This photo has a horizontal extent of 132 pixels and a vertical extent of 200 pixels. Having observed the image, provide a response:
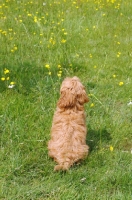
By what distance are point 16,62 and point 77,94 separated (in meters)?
1.87

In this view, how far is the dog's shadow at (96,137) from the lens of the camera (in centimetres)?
411

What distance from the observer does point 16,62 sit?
17.6 ft

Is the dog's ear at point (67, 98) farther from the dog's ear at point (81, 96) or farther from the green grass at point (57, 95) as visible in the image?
the green grass at point (57, 95)

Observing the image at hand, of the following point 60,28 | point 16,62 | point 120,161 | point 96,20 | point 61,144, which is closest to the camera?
point 61,144

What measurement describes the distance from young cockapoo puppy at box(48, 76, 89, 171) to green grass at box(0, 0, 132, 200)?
16 cm

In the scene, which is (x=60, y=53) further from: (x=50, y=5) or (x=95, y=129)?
(x=50, y=5)

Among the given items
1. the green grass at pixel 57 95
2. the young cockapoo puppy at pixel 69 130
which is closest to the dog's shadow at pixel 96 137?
the green grass at pixel 57 95

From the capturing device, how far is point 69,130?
365cm

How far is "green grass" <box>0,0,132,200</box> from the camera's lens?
3.45 metres

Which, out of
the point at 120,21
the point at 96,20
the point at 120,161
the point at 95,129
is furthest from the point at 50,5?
the point at 120,161

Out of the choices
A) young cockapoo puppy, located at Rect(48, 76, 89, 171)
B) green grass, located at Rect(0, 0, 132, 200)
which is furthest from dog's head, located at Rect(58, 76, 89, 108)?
green grass, located at Rect(0, 0, 132, 200)

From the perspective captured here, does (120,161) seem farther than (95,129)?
No

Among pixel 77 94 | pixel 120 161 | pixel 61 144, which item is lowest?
pixel 120 161

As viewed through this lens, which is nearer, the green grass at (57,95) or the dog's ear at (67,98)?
the green grass at (57,95)
